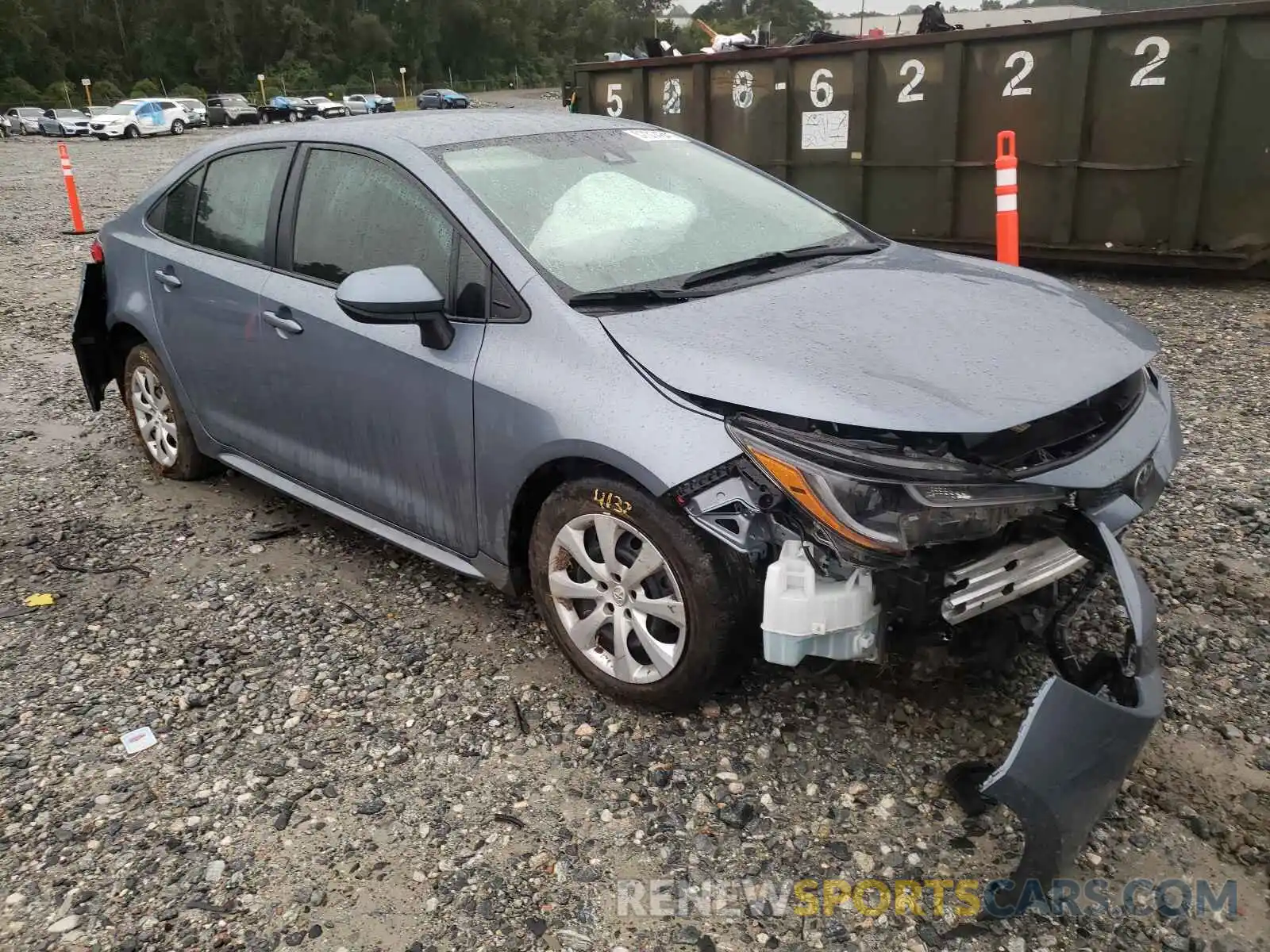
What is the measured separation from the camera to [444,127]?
148 inches

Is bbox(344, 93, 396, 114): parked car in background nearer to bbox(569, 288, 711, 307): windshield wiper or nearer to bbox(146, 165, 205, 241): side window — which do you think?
bbox(146, 165, 205, 241): side window

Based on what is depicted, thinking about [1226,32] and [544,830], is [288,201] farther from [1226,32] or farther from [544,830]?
[1226,32]

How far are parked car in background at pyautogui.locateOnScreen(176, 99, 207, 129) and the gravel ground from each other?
1901 inches

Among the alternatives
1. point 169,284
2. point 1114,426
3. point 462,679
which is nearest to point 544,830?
point 462,679

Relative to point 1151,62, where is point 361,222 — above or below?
below

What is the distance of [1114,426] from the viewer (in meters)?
2.79

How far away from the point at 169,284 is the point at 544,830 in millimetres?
3139

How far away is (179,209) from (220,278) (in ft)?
2.30

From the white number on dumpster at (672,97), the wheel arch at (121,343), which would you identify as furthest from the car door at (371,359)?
the white number on dumpster at (672,97)

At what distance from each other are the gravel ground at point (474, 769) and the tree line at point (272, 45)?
209 feet

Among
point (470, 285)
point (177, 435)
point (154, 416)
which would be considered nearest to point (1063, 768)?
point (470, 285)

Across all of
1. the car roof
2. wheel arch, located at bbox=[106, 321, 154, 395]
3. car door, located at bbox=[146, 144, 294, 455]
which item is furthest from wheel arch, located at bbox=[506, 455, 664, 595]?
wheel arch, located at bbox=[106, 321, 154, 395]

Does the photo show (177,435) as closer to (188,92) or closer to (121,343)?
(121,343)

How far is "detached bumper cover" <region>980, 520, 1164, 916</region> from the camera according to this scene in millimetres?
2195
